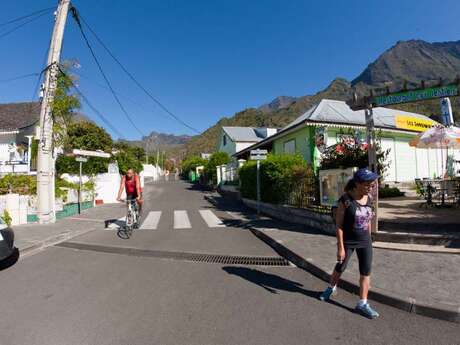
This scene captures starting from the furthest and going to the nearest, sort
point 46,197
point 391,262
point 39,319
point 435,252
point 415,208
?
point 46,197 → point 415,208 → point 435,252 → point 391,262 → point 39,319

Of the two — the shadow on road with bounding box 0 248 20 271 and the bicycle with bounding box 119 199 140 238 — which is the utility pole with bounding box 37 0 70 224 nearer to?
the bicycle with bounding box 119 199 140 238

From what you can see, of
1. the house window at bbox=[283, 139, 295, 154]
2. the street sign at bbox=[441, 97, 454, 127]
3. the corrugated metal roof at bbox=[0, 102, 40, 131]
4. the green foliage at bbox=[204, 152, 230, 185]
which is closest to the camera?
the street sign at bbox=[441, 97, 454, 127]

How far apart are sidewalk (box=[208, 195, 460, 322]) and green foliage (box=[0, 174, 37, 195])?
9.82 m

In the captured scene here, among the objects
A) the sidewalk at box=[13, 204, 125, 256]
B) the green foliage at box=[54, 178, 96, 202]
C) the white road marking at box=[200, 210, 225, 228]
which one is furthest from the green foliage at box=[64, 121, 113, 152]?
the white road marking at box=[200, 210, 225, 228]

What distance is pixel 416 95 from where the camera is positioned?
627cm

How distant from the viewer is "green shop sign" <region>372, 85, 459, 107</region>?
5908mm

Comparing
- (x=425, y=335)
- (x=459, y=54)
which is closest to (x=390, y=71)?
(x=459, y=54)

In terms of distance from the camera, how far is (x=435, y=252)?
543 centimetres

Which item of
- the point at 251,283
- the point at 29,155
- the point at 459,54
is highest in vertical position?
the point at 459,54

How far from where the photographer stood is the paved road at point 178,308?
303 cm

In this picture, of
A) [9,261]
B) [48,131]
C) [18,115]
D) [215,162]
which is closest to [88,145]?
[18,115]

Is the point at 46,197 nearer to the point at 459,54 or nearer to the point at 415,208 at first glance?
the point at 415,208

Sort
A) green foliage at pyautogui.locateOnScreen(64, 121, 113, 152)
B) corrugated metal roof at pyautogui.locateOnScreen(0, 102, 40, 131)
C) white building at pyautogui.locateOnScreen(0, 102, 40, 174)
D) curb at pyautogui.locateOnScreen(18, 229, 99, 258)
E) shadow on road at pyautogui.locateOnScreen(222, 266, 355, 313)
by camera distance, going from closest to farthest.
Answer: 1. shadow on road at pyautogui.locateOnScreen(222, 266, 355, 313)
2. curb at pyautogui.locateOnScreen(18, 229, 99, 258)
3. white building at pyautogui.locateOnScreen(0, 102, 40, 174)
4. corrugated metal roof at pyautogui.locateOnScreen(0, 102, 40, 131)
5. green foliage at pyautogui.locateOnScreen(64, 121, 113, 152)

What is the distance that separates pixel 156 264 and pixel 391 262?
13.6 feet
